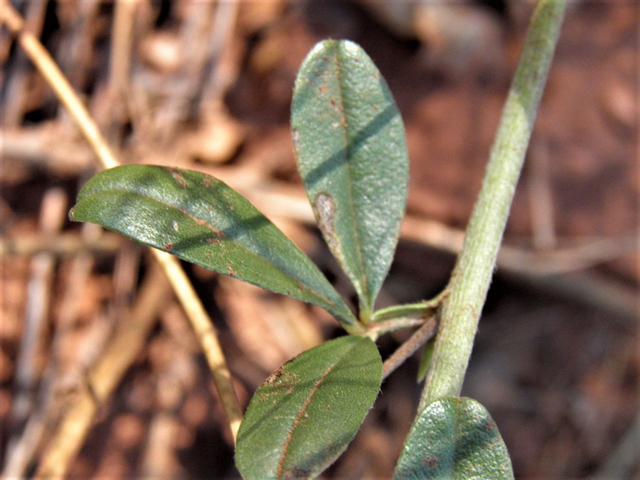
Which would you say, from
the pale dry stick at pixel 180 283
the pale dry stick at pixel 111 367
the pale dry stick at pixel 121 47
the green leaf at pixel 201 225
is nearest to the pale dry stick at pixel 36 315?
the pale dry stick at pixel 111 367

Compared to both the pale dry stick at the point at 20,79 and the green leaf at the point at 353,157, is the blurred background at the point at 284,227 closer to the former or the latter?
the pale dry stick at the point at 20,79

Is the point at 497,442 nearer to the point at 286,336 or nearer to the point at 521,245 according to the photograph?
the point at 286,336

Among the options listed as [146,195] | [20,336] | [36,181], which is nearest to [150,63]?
[36,181]

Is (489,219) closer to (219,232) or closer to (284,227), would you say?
(219,232)

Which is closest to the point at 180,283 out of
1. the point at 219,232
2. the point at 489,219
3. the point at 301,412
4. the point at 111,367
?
the point at 219,232

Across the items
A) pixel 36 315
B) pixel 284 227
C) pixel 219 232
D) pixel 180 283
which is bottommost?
pixel 36 315

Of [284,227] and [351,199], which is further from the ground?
[351,199]

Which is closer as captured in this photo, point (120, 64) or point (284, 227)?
point (120, 64)
